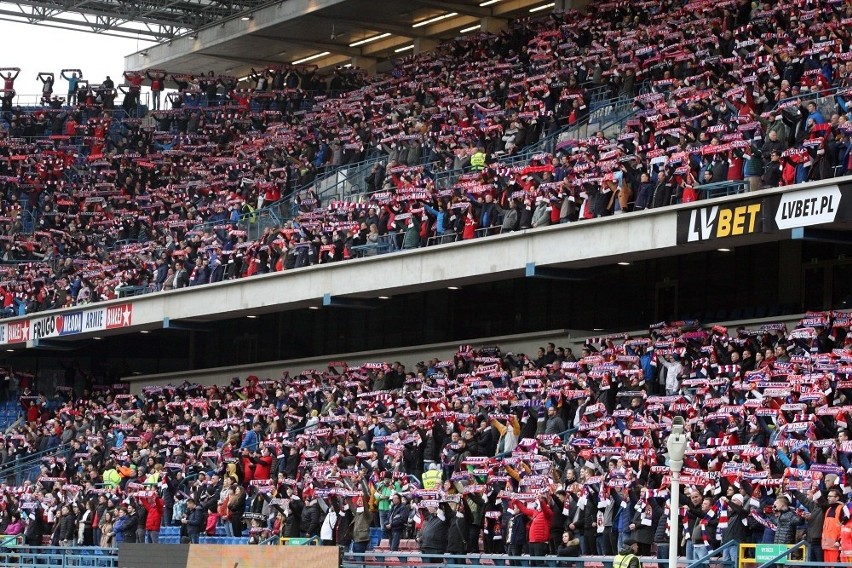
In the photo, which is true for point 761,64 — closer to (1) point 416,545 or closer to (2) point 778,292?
(2) point 778,292

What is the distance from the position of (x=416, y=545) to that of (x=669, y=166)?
7.44 m

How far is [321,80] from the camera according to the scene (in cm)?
4944

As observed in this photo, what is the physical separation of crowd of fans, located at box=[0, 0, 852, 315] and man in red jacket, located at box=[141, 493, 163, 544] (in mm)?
6420

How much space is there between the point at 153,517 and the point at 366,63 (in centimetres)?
2548

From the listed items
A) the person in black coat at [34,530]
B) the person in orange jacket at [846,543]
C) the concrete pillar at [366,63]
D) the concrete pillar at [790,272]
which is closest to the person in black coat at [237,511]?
the person in black coat at [34,530]

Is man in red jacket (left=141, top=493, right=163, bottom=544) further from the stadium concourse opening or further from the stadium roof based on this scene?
the stadium roof

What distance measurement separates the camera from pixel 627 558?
63.9 ft

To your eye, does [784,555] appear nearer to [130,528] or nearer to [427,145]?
[130,528]

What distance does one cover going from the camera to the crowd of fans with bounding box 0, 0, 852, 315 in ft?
89.6

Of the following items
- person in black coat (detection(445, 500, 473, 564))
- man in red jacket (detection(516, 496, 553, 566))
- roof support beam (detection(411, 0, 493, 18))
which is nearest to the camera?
man in red jacket (detection(516, 496, 553, 566))

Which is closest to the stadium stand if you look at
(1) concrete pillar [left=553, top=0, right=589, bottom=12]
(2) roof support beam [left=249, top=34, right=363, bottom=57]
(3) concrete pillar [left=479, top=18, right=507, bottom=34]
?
(1) concrete pillar [left=553, top=0, right=589, bottom=12]

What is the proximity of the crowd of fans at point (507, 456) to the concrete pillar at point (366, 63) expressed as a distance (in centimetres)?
1828

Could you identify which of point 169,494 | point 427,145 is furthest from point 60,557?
point 427,145

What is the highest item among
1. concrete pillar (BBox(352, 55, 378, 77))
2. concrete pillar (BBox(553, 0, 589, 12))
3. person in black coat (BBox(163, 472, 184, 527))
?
concrete pillar (BBox(352, 55, 378, 77))
